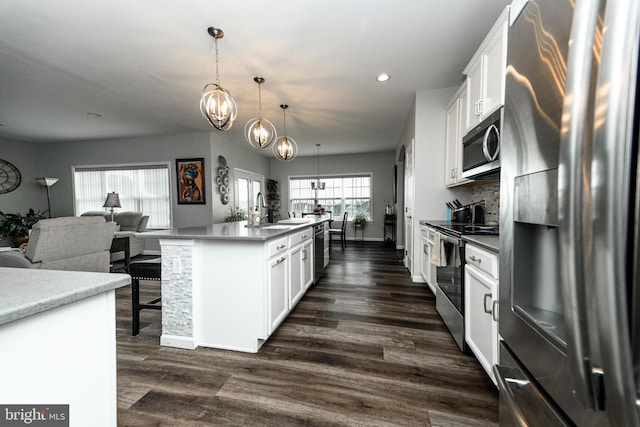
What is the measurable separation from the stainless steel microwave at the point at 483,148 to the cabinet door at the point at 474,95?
14 centimetres

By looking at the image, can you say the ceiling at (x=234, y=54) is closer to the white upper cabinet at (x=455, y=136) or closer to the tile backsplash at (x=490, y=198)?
the white upper cabinet at (x=455, y=136)

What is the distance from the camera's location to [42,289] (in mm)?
678

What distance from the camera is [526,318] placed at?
692 millimetres

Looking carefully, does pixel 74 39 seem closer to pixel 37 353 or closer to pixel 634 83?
pixel 37 353

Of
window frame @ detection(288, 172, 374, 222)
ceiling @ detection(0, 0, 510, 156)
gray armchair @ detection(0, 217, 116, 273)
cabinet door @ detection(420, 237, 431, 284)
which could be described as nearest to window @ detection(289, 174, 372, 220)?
window frame @ detection(288, 172, 374, 222)

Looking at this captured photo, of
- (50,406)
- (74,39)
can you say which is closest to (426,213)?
(50,406)

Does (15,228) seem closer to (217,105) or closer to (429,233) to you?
(217,105)

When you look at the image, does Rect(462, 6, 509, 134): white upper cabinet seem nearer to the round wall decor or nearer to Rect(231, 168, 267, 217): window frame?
Rect(231, 168, 267, 217): window frame

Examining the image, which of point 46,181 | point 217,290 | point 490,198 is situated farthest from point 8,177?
point 490,198

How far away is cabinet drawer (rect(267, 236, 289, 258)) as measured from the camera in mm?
2051

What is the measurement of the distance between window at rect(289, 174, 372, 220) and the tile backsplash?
4.88 m

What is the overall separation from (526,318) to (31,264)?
4099 millimetres

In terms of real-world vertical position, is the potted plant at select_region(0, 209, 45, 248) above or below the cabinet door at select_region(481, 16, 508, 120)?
below

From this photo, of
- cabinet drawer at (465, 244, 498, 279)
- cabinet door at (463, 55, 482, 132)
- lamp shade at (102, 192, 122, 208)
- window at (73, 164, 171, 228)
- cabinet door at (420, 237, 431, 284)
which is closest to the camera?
cabinet drawer at (465, 244, 498, 279)
